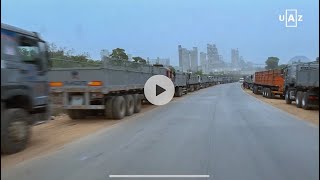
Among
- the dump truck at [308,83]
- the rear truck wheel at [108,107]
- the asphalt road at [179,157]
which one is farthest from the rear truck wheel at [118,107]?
the dump truck at [308,83]

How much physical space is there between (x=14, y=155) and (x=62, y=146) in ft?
5.27

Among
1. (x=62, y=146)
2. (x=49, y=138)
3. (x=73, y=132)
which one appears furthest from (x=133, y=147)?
(x=73, y=132)

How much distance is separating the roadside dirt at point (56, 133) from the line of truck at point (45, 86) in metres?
0.23

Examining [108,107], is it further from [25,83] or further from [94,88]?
[25,83]

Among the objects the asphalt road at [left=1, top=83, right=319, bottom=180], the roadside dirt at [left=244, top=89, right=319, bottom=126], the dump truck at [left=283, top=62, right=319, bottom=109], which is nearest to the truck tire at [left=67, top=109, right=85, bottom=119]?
the asphalt road at [left=1, top=83, right=319, bottom=180]

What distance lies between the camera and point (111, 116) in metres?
16.2

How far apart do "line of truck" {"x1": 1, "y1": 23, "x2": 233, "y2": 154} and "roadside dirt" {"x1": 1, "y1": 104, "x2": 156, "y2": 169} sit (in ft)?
0.77

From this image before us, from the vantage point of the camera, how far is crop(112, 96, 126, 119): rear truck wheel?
16.2 metres

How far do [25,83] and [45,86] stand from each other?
58.8 inches

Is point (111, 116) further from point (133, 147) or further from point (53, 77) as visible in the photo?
point (133, 147)

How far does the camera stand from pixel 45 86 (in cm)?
993

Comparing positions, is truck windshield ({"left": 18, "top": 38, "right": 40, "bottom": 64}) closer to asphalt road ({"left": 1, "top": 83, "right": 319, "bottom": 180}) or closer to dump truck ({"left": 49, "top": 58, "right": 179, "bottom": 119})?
asphalt road ({"left": 1, "top": 83, "right": 319, "bottom": 180})

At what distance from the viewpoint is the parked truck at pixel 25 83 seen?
7492 mm

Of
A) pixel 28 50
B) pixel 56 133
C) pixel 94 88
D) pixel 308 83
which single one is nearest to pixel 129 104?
pixel 94 88
